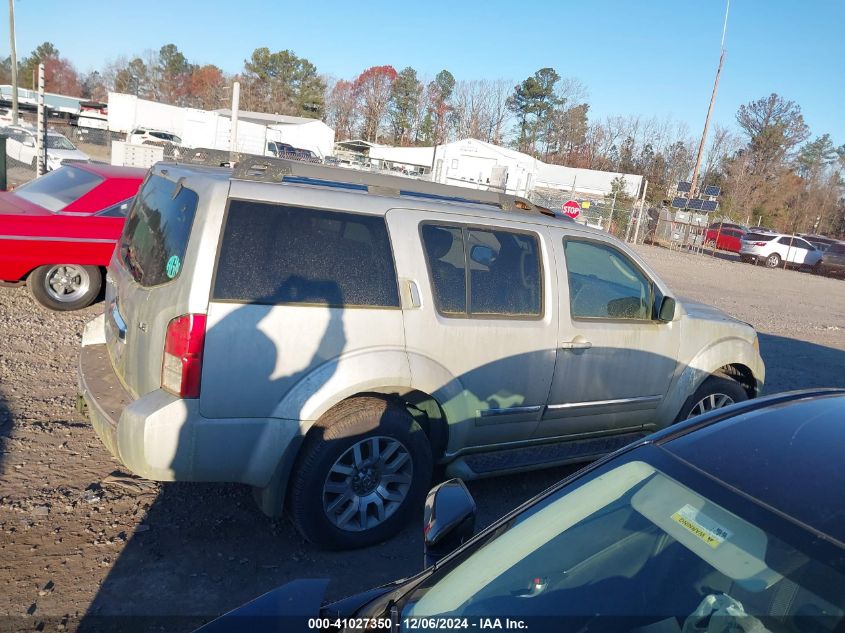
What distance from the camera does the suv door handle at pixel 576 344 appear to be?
14.5ft

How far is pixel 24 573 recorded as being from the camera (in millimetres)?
3363

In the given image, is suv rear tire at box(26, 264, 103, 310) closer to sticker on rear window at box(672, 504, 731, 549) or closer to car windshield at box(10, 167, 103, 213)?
car windshield at box(10, 167, 103, 213)

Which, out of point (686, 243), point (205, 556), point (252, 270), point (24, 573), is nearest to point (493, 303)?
point (252, 270)

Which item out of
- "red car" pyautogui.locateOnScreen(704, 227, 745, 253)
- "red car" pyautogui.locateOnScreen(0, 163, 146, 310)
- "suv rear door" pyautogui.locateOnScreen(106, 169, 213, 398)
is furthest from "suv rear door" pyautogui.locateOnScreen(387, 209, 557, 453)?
"red car" pyautogui.locateOnScreen(704, 227, 745, 253)

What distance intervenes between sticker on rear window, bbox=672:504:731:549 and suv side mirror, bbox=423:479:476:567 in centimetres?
70

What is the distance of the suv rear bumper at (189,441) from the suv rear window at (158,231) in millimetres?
676

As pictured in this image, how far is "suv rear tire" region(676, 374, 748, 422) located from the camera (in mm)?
5270

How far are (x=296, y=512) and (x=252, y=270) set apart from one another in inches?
51.9

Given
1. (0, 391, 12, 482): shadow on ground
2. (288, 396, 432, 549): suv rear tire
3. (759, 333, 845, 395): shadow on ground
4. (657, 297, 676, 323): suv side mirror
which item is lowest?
(0, 391, 12, 482): shadow on ground

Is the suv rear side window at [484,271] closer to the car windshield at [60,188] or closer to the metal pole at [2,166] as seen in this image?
the car windshield at [60,188]

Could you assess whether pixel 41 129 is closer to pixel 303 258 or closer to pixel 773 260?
pixel 303 258

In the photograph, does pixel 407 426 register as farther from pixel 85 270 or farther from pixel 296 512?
pixel 85 270

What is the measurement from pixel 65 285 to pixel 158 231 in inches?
186

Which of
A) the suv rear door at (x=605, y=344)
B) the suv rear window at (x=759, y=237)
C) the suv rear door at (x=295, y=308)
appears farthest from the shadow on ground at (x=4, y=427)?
the suv rear window at (x=759, y=237)
